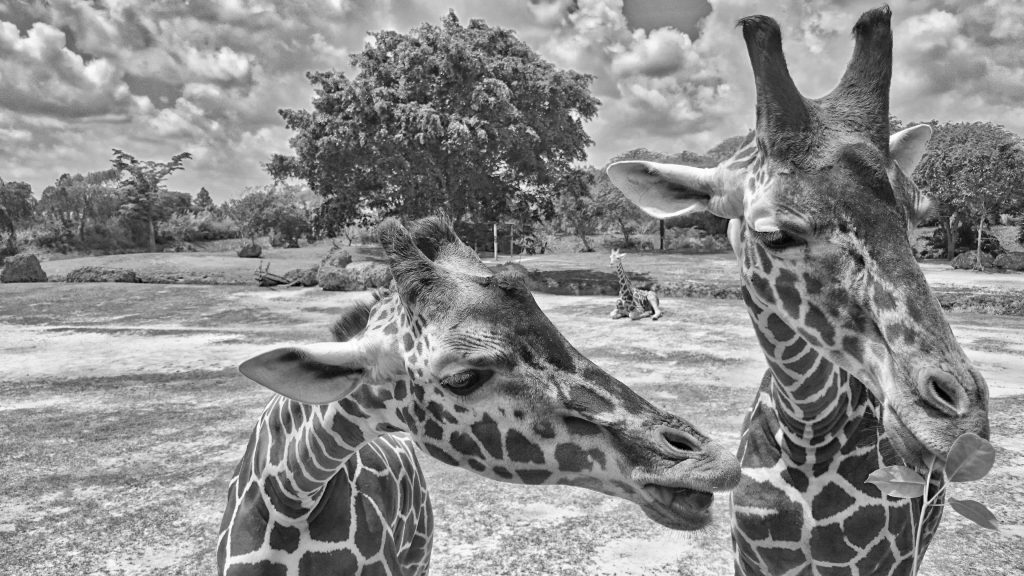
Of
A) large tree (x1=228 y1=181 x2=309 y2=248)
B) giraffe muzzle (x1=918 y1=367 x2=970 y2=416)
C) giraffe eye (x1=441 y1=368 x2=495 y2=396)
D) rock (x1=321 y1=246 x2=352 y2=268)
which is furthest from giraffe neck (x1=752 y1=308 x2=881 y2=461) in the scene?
large tree (x1=228 y1=181 x2=309 y2=248)

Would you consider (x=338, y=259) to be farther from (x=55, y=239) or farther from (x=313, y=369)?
(x=55, y=239)

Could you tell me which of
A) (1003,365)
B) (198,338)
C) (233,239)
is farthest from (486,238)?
(233,239)

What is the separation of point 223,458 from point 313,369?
20.1ft

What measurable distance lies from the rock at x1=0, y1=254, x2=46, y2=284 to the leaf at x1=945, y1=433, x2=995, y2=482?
36.9m

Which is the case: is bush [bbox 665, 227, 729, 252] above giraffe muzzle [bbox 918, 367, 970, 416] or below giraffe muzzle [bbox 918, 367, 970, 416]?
above

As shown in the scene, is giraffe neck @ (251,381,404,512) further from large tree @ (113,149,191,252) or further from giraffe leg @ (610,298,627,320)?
large tree @ (113,149,191,252)

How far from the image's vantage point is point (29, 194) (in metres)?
64.2

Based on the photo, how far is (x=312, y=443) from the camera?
2.39 meters

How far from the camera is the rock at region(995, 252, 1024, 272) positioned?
2983 cm

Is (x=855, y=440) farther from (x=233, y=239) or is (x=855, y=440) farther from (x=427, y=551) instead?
(x=233, y=239)

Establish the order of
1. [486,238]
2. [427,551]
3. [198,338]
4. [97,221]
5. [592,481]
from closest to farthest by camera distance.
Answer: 1. [592,481]
2. [427,551]
3. [198,338]
4. [486,238]
5. [97,221]

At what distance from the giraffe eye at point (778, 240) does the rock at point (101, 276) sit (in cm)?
3299

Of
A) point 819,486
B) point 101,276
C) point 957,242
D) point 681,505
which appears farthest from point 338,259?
point 957,242

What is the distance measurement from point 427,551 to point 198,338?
14.3 metres
